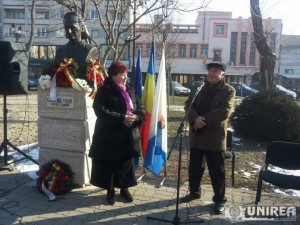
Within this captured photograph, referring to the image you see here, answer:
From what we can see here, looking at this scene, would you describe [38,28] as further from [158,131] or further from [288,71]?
[158,131]

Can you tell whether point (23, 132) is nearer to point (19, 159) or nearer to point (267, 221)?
point (19, 159)

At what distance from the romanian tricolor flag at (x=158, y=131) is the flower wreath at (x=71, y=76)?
951 millimetres

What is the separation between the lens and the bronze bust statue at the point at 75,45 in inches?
193

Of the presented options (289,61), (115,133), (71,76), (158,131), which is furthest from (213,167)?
(289,61)

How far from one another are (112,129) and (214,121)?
135cm

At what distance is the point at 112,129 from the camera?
4473mm

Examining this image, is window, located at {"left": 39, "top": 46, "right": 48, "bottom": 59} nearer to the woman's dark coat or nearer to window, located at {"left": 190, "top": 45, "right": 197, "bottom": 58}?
window, located at {"left": 190, "top": 45, "right": 197, "bottom": 58}

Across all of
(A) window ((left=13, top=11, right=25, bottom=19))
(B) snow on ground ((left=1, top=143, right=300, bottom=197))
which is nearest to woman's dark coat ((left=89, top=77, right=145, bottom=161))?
(B) snow on ground ((left=1, top=143, right=300, bottom=197))

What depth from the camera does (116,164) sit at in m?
4.58

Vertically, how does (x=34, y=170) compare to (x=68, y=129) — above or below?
below

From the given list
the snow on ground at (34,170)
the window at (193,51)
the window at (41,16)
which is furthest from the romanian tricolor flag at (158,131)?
the window at (41,16)

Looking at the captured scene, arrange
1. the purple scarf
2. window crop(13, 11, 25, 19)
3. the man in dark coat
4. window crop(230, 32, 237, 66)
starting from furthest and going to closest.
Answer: window crop(13, 11, 25, 19)
window crop(230, 32, 237, 66)
the purple scarf
the man in dark coat

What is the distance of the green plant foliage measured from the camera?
8383 mm

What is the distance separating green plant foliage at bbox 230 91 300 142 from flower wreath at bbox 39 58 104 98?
5173 mm
